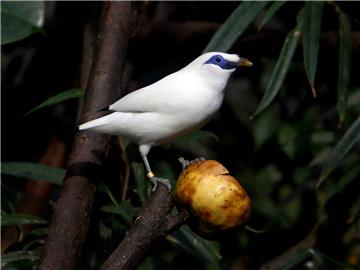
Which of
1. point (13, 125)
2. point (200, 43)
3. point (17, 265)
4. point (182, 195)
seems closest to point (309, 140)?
point (200, 43)

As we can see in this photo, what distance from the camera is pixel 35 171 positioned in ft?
6.72

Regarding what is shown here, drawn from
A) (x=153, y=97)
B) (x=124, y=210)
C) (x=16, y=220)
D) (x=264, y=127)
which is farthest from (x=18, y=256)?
(x=264, y=127)

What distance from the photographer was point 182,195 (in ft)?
4.01

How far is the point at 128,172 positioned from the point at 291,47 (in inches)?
18.6

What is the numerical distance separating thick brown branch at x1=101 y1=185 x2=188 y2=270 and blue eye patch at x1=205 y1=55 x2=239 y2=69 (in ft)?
1.03

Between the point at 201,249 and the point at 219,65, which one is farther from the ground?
the point at 219,65

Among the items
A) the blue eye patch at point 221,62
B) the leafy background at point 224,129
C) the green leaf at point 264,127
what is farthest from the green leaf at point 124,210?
the green leaf at point 264,127

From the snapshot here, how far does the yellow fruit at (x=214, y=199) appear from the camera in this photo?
1.20 metres

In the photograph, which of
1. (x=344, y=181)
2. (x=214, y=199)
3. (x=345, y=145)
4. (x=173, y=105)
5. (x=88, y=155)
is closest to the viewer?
(x=214, y=199)

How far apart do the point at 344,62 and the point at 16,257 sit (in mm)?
848

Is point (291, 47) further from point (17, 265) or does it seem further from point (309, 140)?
point (17, 265)

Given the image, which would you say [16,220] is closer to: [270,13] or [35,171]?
[35,171]

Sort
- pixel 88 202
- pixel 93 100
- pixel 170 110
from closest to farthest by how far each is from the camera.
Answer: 1. pixel 170 110
2. pixel 88 202
3. pixel 93 100

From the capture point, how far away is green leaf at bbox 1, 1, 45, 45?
6.77 feet
